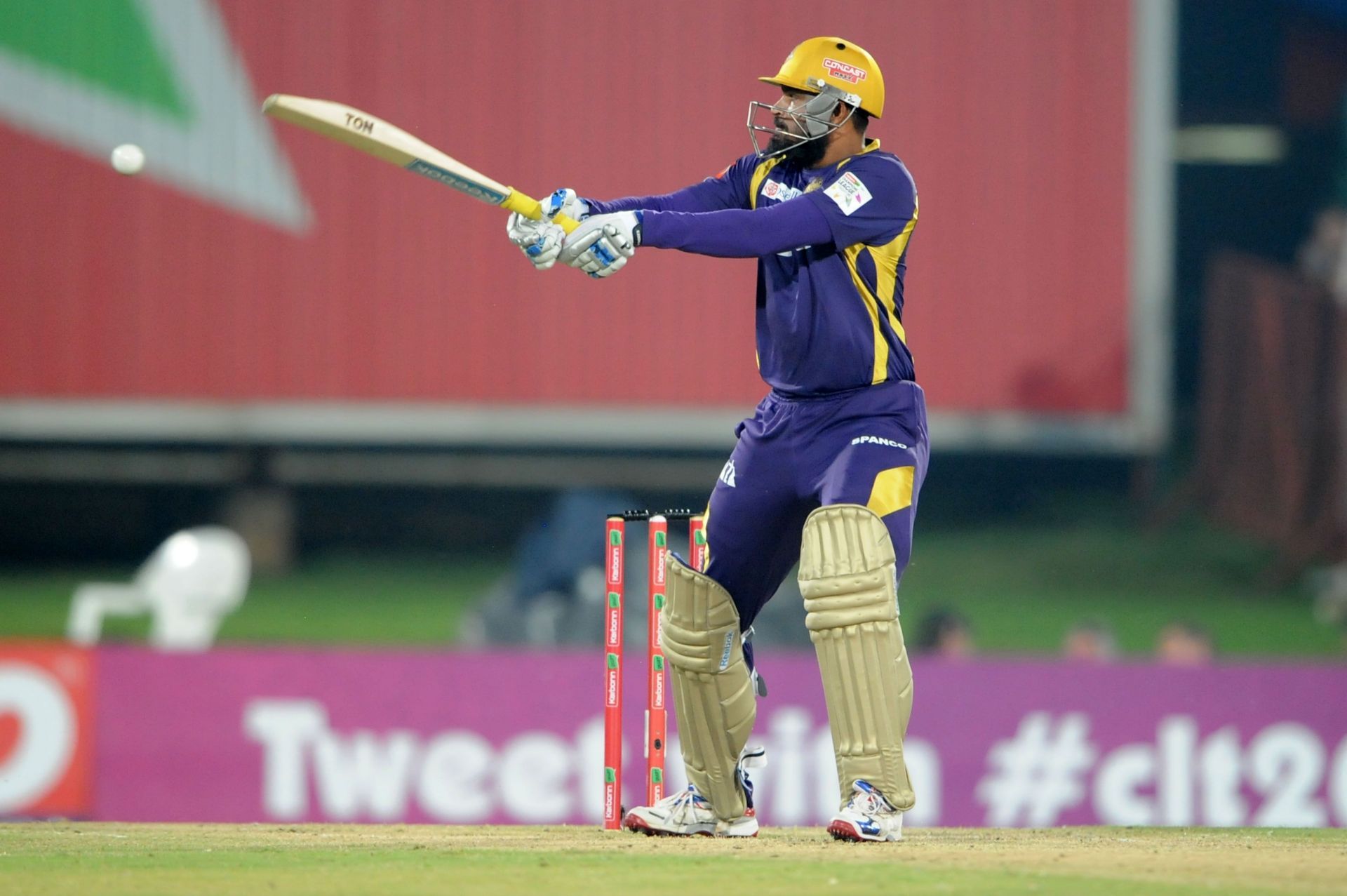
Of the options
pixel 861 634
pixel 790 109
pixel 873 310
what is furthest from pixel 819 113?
pixel 861 634

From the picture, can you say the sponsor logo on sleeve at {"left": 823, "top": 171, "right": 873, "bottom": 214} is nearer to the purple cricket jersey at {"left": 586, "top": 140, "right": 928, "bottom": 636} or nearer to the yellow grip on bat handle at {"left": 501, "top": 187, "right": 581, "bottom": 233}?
the purple cricket jersey at {"left": 586, "top": 140, "right": 928, "bottom": 636}

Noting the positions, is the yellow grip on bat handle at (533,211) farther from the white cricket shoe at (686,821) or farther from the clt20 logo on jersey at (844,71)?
the white cricket shoe at (686,821)

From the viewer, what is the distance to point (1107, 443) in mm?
12977

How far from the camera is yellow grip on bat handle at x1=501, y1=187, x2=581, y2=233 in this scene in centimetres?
474

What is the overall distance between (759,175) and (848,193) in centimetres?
46

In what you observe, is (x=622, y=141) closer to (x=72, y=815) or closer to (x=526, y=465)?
(x=526, y=465)

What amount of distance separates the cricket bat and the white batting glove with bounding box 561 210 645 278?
10cm

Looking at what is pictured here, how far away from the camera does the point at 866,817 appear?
4.60 m

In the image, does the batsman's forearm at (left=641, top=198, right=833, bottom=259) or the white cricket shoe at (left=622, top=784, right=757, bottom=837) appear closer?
the batsman's forearm at (left=641, top=198, right=833, bottom=259)

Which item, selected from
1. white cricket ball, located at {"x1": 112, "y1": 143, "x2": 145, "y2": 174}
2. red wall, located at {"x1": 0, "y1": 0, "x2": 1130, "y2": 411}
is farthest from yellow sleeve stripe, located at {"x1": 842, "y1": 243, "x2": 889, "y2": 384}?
red wall, located at {"x1": 0, "y1": 0, "x2": 1130, "y2": 411}

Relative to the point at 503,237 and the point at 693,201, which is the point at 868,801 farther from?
the point at 503,237

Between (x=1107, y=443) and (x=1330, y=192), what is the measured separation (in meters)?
3.18

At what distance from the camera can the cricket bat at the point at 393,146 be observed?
4.73 meters

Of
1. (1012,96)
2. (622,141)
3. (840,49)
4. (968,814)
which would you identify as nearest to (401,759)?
(968,814)
